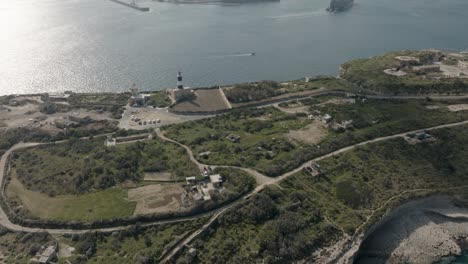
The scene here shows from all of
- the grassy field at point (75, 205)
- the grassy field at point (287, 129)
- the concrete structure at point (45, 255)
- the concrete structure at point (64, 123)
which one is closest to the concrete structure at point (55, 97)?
the concrete structure at point (64, 123)

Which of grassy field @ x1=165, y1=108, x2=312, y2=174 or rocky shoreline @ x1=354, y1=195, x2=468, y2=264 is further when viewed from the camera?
grassy field @ x1=165, y1=108, x2=312, y2=174

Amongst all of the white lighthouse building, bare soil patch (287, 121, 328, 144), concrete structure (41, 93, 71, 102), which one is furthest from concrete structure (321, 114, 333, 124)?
concrete structure (41, 93, 71, 102)

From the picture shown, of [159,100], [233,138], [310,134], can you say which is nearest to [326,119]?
[310,134]

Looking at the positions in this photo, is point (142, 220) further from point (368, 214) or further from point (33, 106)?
point (33, 106)

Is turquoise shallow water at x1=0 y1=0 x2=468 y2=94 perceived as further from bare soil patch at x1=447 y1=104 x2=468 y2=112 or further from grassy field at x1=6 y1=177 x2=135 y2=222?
grassy field at x1=6 y1=177 x2=135 y2=222

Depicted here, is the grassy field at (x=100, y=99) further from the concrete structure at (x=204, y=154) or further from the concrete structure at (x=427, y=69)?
the concrete structure at (x=427, y=69)

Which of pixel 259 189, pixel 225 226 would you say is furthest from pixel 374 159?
pixel 225 226
